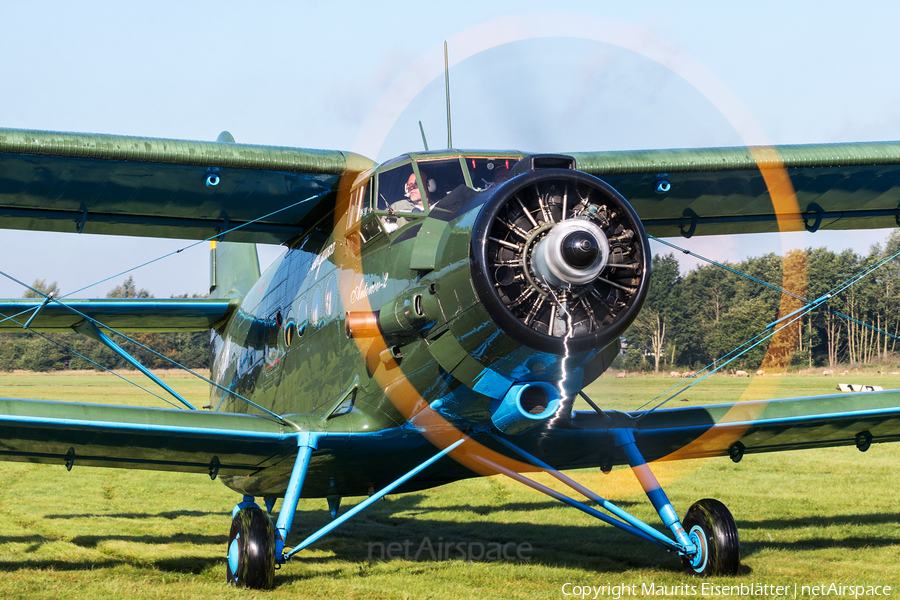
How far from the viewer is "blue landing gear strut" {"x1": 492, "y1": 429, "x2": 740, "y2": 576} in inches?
256

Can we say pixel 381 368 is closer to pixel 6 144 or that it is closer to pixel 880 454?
pixel 6 144

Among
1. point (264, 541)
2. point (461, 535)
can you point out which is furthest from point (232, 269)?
point (264, 541)

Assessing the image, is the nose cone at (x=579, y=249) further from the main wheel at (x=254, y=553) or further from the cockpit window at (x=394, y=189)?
the main wheel at (x=254, y=553)

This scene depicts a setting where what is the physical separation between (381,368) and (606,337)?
2.12 meters

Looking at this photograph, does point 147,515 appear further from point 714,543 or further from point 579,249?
point 579,249

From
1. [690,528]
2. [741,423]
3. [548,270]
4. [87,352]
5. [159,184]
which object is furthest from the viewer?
[87,352]

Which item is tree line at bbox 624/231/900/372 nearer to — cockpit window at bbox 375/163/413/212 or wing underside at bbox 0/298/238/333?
cockpit window at bbox 375/163/413/212

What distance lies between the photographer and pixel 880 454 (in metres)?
17.0

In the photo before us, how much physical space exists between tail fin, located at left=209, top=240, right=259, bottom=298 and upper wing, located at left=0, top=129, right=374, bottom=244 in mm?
3286

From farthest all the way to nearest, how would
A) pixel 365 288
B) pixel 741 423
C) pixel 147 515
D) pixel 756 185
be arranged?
pixel 147 515 → pixel 756 185 → pixel 741 423 → pixel 365 288

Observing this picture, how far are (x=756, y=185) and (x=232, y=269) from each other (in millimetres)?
8146

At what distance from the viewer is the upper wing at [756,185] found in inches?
333

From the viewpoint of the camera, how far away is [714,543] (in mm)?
6531

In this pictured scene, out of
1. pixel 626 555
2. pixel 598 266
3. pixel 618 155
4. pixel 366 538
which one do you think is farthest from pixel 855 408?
pixel 366 538
